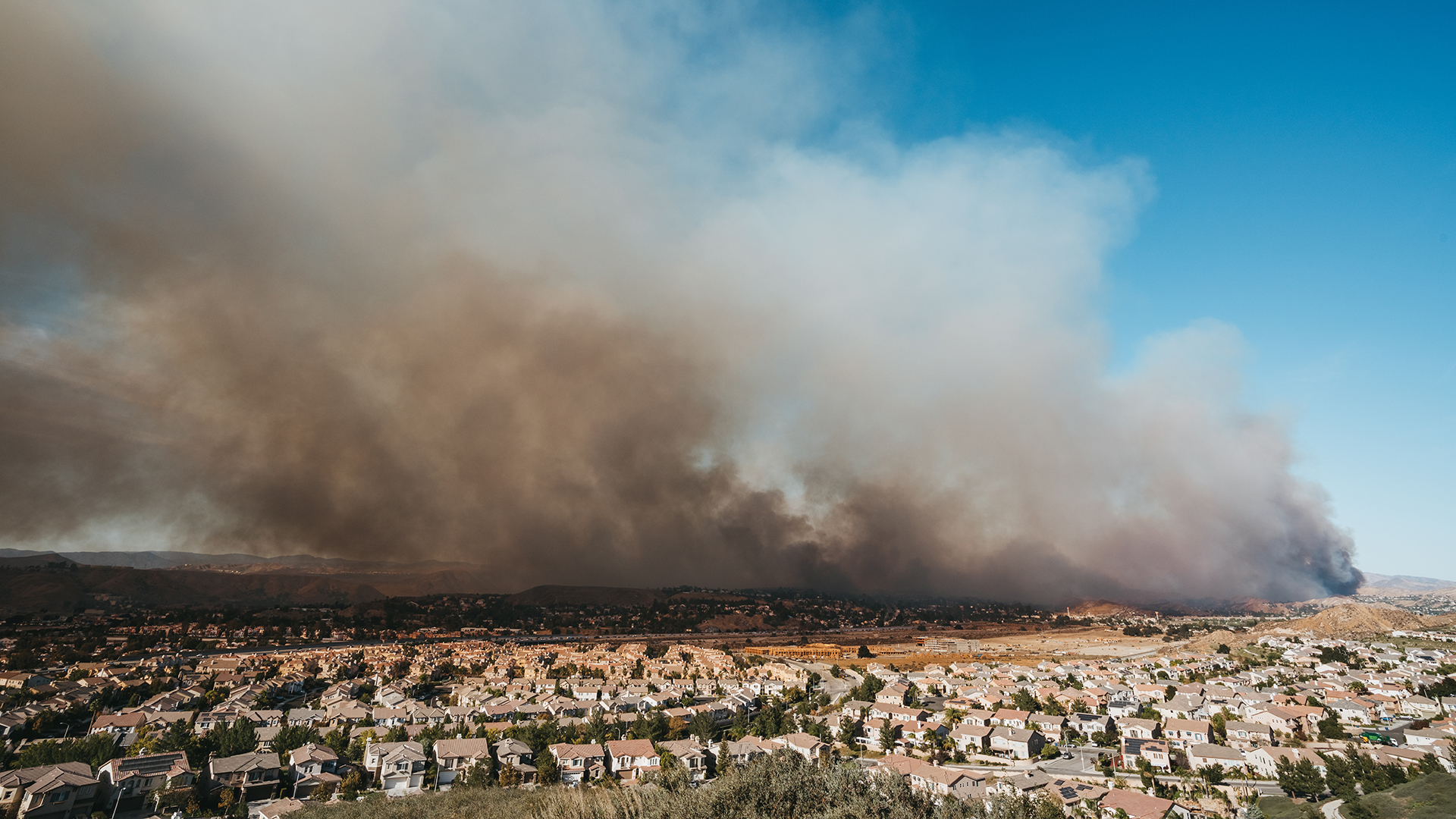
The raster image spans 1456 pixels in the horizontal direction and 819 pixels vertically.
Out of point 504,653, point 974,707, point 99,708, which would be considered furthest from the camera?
point 504,653

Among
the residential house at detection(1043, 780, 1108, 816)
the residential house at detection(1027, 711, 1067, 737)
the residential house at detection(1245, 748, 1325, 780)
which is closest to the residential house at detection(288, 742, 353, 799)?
the residential house at detection(1043, 780, 1108, 816)

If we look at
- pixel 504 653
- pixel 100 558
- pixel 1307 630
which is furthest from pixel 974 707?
pixel 100 558

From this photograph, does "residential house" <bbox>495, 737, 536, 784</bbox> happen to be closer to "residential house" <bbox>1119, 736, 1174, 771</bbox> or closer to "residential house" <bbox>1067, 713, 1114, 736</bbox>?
"residential house" <bbox>1119, 736, 1174, 771</bbox>

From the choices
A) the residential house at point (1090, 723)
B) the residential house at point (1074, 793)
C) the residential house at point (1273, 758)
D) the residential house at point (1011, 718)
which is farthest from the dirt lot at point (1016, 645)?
the residential house at point (1074, 793)

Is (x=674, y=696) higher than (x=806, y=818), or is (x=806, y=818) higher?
(x=806, y=818)

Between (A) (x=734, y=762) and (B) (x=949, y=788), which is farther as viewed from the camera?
(A) (x=734, y=762)

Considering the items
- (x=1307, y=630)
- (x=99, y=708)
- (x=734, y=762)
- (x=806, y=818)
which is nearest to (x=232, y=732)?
(x=99, y=708)

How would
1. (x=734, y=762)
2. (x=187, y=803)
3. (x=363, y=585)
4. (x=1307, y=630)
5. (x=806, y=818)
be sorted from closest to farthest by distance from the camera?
(x=806, y=818)
(x=187, y=803)
(x=734, y=762)
(x=1307, y=630)
(x=363, y=585)

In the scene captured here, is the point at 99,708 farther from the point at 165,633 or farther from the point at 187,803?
the point at 165,633

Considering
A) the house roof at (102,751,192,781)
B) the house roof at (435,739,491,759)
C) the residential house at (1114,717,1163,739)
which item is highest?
the house roof at (102,751,192,781)
